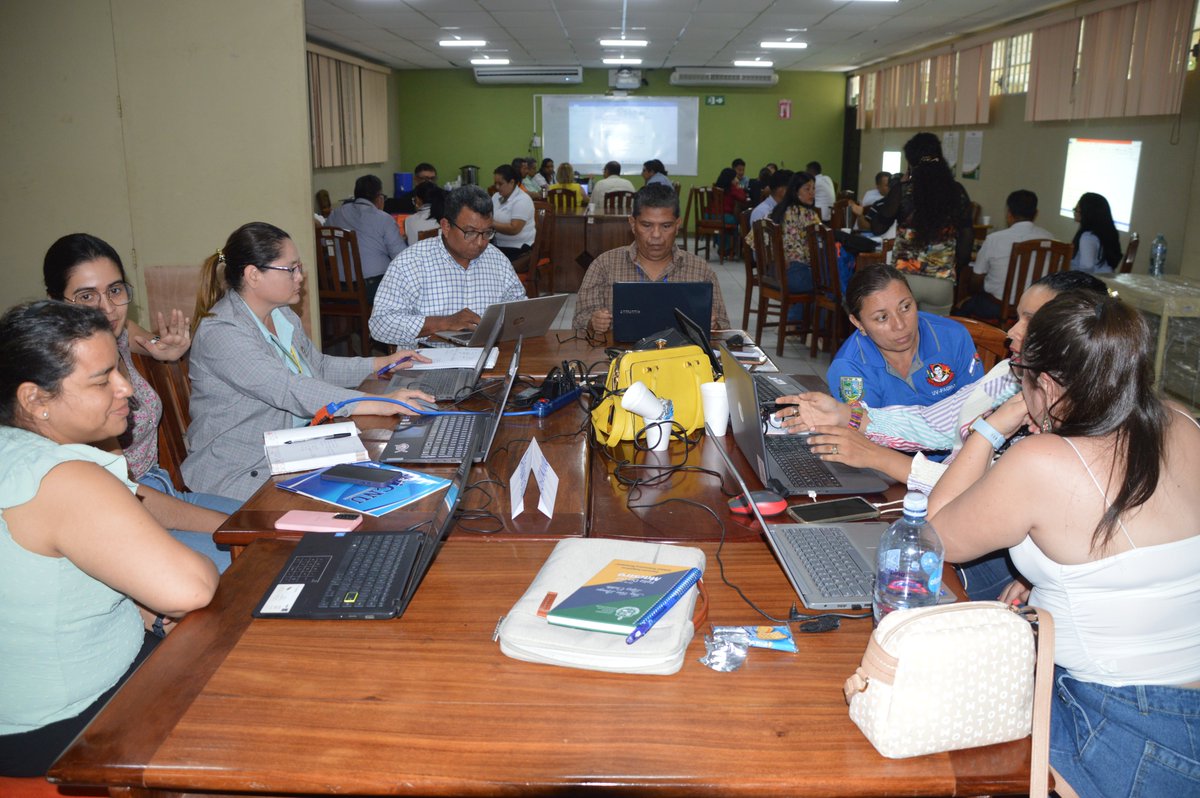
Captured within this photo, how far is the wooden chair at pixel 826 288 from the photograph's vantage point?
5.64m

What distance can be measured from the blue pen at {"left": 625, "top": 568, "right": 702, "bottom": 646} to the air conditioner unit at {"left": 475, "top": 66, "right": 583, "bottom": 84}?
13093mm

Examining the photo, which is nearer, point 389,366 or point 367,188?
point 389,366

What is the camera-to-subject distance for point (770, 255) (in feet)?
20.9

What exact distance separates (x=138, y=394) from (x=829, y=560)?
184 cm

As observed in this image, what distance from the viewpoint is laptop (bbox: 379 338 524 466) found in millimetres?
2115

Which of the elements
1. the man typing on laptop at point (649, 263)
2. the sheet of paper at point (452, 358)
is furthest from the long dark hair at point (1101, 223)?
the sheet of paper at point (452, 358)

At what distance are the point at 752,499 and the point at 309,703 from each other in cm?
94

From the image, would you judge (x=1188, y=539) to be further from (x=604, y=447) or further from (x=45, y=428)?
(x=45, y=428)

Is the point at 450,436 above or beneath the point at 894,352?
beneath

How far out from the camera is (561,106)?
14.2 meters

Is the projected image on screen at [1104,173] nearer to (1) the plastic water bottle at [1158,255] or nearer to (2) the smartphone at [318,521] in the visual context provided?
(1) the plastic water bottle at [1158,255]

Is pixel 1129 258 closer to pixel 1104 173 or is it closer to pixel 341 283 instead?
pixel 1104 173

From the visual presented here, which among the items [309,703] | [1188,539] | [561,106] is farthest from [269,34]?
[561,106]

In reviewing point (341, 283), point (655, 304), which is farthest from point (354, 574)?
point (341, 283)
